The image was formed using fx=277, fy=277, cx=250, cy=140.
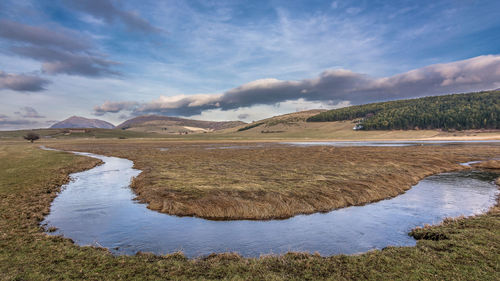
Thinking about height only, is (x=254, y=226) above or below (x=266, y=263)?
below

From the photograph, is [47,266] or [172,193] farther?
[172,193]

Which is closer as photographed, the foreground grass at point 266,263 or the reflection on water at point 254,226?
the foreground grass at point 266,263

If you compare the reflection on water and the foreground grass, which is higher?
the foreground grass

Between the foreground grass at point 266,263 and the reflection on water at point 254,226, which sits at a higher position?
the foreground grass at point 266,263

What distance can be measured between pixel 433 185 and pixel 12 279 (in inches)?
1567

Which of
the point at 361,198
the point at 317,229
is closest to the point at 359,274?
the point at 317,229

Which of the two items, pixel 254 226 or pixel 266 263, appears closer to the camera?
pixel 266 263

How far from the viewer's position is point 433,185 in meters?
34.4

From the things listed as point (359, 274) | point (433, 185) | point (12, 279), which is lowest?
point (433, 185)

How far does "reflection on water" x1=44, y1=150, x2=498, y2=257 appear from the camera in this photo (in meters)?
15.8

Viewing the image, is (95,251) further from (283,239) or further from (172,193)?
(172,193)

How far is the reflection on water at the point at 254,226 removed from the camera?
15.8 metres

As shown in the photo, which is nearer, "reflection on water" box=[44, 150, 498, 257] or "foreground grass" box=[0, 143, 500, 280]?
"foreground grass" box=[0, 143, 500, 280]

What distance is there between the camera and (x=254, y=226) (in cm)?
1964
